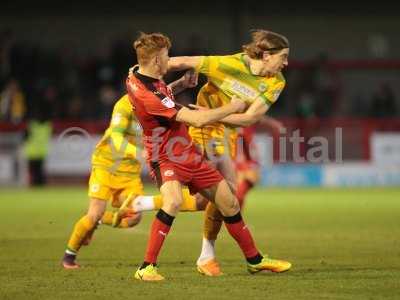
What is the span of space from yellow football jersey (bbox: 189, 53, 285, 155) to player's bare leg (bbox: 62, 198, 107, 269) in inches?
46.5

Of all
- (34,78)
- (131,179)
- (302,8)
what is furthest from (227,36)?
(131,179)

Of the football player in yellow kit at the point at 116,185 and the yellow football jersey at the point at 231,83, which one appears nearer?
the yellow football jersey at the point at 231,83

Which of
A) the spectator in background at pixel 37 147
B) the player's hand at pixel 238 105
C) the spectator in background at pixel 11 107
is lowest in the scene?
the spectator in background at pixel 37 147

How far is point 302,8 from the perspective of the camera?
27.2 metres

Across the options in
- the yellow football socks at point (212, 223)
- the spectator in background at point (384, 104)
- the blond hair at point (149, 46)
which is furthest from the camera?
the spectator in background at point (384, 104)

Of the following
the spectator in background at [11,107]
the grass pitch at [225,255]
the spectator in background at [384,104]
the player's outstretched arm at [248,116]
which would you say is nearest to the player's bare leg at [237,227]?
the grass pitch at [225,255]

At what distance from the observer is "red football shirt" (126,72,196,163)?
305 inches

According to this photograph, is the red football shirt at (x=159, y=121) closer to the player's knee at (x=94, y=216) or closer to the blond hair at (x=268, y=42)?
the blond hair at (x=268, y=42)

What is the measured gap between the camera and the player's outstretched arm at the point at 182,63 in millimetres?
8293

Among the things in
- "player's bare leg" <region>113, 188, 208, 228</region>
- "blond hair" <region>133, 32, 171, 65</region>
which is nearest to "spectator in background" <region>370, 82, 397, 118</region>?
"player's bare leg" <region>113, 188, 208, 228</region>

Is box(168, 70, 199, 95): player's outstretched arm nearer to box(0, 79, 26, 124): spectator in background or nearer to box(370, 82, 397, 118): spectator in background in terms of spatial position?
box(0, 79, 26, 124): spectator in background

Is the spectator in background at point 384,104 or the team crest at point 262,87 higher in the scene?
the team crest at point 262,87

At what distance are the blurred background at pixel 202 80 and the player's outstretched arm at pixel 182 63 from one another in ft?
41.7

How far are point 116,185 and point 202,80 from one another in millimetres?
10956
